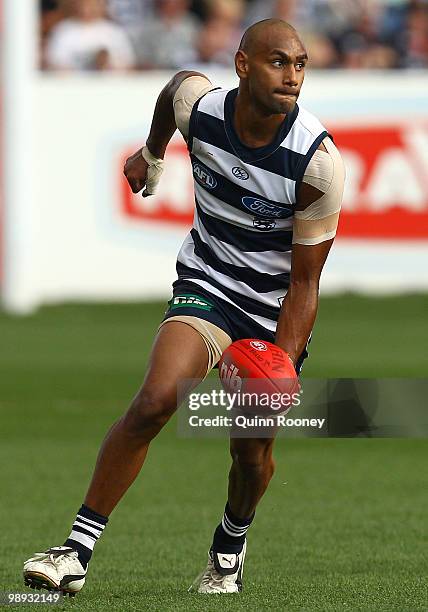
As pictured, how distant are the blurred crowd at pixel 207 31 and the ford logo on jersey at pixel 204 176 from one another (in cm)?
1189

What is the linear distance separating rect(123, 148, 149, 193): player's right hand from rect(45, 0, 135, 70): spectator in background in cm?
1158

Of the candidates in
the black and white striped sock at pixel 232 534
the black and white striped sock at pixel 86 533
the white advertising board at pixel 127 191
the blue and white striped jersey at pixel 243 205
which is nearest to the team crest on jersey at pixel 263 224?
the blue and white striped jersey at pixel 243 205

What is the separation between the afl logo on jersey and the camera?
19.3 feet

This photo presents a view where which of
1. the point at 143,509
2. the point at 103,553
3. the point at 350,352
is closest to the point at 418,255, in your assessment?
the point at 350,352

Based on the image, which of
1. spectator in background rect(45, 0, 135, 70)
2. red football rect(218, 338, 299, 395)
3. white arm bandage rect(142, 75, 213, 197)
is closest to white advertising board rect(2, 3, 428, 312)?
spectator in background rect(45, 0, 135, 70)

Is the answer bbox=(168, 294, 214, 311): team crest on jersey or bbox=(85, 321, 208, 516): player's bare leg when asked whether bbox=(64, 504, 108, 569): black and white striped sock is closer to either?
bbox=(85, 321, 208, 516): player's bare leg

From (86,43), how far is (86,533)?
13086 mm

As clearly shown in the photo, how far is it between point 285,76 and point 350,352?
8871mm

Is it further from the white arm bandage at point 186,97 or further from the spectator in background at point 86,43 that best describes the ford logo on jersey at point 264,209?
the spectator in background at point 86,43

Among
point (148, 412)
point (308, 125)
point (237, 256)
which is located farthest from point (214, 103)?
point (148, 412)

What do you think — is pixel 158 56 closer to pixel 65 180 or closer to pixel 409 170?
pixel 65 180

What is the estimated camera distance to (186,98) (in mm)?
6180

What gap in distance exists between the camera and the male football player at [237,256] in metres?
5.68

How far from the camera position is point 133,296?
1750 centimetres
